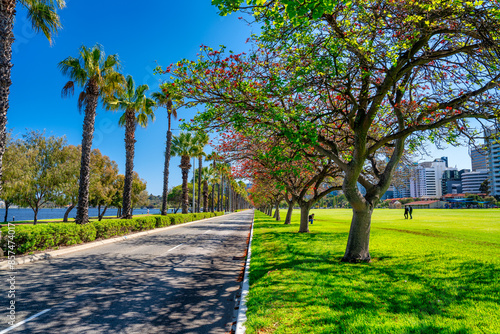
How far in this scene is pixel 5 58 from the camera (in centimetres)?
1018

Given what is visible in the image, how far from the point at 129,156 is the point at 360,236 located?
62.9ft

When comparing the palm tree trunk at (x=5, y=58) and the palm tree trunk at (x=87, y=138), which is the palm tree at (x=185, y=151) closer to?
the palm tree trunk at (x=87, y=138)

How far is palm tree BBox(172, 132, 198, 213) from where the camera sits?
37750mm

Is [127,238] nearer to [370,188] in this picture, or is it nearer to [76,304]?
[76,304]

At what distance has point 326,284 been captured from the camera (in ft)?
21.5

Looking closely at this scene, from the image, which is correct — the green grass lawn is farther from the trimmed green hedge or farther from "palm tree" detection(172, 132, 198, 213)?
"palm tree" detection(172, 132, 198, 213)

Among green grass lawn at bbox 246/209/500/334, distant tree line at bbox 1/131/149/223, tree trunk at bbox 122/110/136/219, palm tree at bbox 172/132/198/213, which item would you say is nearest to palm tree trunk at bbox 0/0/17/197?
green grass lawn at bbox 246/209/500/334

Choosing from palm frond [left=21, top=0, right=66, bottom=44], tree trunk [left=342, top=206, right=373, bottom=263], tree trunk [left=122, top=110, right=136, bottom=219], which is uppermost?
palm frond [left=21, top=0, right=66, bottom=44]

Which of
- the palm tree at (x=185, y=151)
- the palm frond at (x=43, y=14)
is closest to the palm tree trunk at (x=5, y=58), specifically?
the palm frond at (x=43, y=14)

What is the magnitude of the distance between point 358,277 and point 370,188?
10.8 ft

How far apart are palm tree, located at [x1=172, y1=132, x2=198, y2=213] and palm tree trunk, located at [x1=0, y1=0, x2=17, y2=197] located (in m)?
27.3

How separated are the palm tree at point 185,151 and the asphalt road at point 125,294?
27050mm

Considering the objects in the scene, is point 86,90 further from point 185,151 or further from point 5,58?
point 185,151

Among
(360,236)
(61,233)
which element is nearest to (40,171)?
(61,233)
